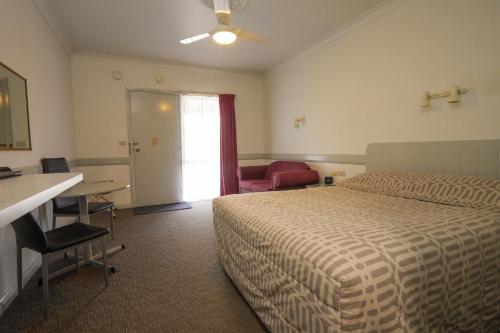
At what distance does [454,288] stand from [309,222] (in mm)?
682

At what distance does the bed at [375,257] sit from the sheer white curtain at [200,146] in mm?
2893

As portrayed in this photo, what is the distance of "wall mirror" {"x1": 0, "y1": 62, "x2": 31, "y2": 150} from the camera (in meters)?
1.68

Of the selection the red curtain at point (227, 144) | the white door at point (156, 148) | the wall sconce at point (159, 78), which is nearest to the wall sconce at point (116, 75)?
the white door at point (156, 148)

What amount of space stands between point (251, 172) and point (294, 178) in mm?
1202

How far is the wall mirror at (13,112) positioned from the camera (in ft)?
5.53

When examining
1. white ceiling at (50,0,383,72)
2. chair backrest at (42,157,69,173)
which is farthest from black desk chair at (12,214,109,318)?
white ceiling at (50,0,383,72)

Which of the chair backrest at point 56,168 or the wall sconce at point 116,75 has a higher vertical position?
the wall sconce at point 116,75

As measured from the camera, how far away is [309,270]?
3.09ft

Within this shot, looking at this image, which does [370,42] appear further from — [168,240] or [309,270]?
[168,240]

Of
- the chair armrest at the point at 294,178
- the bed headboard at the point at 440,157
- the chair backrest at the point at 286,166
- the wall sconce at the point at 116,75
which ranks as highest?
the wall sconce at the point at 116,75

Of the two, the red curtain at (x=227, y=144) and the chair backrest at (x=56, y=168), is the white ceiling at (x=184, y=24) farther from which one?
the chair backrest at (x=56, y=168)

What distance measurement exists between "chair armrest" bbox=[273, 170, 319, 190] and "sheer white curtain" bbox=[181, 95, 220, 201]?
187 centimetres

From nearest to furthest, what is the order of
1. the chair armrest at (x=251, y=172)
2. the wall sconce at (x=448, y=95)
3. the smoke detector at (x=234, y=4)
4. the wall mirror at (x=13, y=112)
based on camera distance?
the wall mirror at (x=13, y=112), the wall sconce at (x=448, y=95), the smoke detector at (x=234, y=4), the chair armrest at (x=251, y=172)

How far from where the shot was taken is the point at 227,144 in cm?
477
